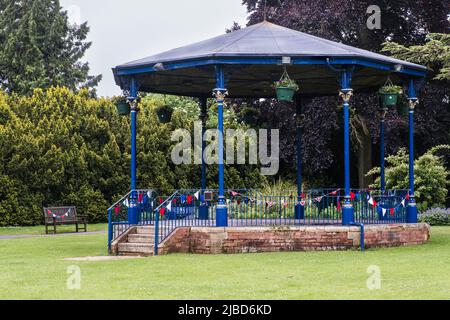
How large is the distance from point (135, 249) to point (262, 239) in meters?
3.04

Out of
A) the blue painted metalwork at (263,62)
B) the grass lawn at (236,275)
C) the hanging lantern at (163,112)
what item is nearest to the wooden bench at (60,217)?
the hanging lantern at (163,112)

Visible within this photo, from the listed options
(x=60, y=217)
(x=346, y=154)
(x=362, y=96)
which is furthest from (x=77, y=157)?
(x=346, y=154)

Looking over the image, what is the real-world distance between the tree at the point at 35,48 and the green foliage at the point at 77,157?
14263 millimetres

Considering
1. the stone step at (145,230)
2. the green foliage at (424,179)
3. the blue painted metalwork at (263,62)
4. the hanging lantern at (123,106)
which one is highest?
the blue painted metalwork at (263,62)

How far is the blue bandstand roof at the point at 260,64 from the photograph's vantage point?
18609 millimetres

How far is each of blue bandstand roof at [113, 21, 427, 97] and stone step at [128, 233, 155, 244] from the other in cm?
413

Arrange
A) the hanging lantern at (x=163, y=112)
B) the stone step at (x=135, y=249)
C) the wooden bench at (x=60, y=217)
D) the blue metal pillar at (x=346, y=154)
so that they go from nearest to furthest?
the stone step at (x=135, y=249), the blue metal pillar at (x=346, y=154), the hanging lantern at (x=163, y=112), the wooden bench at (x=60, y=217)

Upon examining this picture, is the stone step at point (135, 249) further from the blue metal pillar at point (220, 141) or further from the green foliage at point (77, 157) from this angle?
the green foliage at point (77, 157)

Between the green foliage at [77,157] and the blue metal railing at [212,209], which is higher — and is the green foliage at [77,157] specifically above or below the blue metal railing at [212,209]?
above

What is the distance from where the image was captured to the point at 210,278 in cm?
1340

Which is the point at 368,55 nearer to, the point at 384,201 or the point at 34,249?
the point at 384,201

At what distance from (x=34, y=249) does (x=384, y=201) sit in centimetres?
927

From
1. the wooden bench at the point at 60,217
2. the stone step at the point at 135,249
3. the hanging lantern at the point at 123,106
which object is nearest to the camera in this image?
the stone step at the point at 135,249

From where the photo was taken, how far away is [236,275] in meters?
13.8
